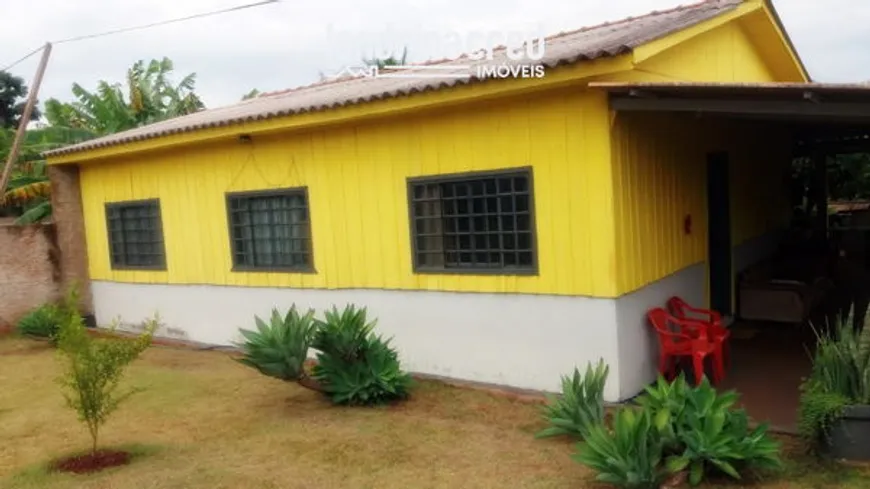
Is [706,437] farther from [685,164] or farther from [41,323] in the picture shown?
[41,323]

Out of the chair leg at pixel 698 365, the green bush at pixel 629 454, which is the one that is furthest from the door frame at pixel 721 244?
the green bush at pixel 629 454

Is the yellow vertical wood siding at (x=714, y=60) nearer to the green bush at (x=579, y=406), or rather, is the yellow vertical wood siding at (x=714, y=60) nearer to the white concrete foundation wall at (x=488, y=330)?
the white concrete foundation wall at (x=488, y=330)

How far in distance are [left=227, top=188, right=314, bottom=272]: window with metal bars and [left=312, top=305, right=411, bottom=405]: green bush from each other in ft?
6.97

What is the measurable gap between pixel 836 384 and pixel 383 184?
184 inches

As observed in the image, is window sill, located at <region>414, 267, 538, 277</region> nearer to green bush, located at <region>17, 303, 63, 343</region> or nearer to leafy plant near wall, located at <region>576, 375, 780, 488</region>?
leafy plant near wall, located at <region>576, 375, 780, 488</region>

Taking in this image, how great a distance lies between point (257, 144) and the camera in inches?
361

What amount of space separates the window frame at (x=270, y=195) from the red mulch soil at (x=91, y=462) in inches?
136

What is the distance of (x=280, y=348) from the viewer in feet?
21.6

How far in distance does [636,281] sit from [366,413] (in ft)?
8.98

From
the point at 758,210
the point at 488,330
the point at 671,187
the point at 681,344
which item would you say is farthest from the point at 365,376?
the point at 758,210

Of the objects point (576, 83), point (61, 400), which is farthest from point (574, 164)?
point (61, 400)

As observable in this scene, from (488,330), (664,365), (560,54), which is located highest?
(560,54)

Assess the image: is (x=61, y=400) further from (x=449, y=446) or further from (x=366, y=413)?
(x=449, y=446)

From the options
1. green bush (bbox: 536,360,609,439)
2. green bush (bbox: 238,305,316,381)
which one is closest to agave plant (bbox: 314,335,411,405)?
green bush (bbox: 238,305,316,381)
